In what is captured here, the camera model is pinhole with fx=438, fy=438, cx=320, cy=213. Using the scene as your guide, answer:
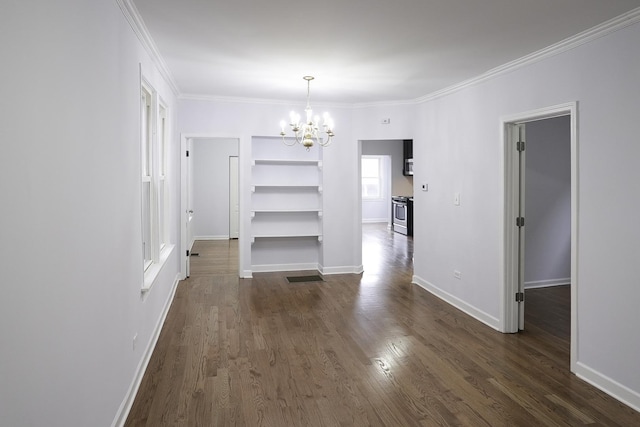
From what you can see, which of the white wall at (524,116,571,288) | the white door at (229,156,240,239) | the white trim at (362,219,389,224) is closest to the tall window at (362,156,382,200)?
the white trim at (362,219,389,224)

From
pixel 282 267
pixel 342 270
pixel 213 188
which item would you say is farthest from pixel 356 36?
pixel 213 188

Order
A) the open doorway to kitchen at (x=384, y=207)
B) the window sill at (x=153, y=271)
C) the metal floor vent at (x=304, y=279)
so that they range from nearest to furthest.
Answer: the window sill at (x=153, y=271) → the metal floor vent at (x=304, y=279) → the open doorway to kitchen at (x=384, y=207)

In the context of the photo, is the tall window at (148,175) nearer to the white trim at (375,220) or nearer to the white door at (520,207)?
the white door at (520,207)

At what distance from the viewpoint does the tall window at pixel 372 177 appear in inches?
577

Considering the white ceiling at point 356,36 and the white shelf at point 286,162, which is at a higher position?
the white ceiling at point 356,36

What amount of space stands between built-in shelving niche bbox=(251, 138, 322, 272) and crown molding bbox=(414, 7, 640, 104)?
281 cm

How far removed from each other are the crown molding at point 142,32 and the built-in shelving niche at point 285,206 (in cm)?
235

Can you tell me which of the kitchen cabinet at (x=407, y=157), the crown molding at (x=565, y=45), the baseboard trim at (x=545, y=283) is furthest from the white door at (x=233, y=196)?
the baseboard trim at (x=545, y=283)

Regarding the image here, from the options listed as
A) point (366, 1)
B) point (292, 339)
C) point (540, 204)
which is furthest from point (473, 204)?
point (366, 1)

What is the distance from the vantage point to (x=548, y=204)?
6.01 meters

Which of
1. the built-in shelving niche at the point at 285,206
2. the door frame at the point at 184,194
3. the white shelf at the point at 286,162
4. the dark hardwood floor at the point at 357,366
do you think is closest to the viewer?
the dark hardwood floor at the point at 357,366

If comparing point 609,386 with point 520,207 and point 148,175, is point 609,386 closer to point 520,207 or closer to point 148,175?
point 520,207

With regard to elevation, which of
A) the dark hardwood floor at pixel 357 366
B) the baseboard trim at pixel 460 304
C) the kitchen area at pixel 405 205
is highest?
the kitchen area at pixel 405 205

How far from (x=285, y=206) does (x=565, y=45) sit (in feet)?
14.7
